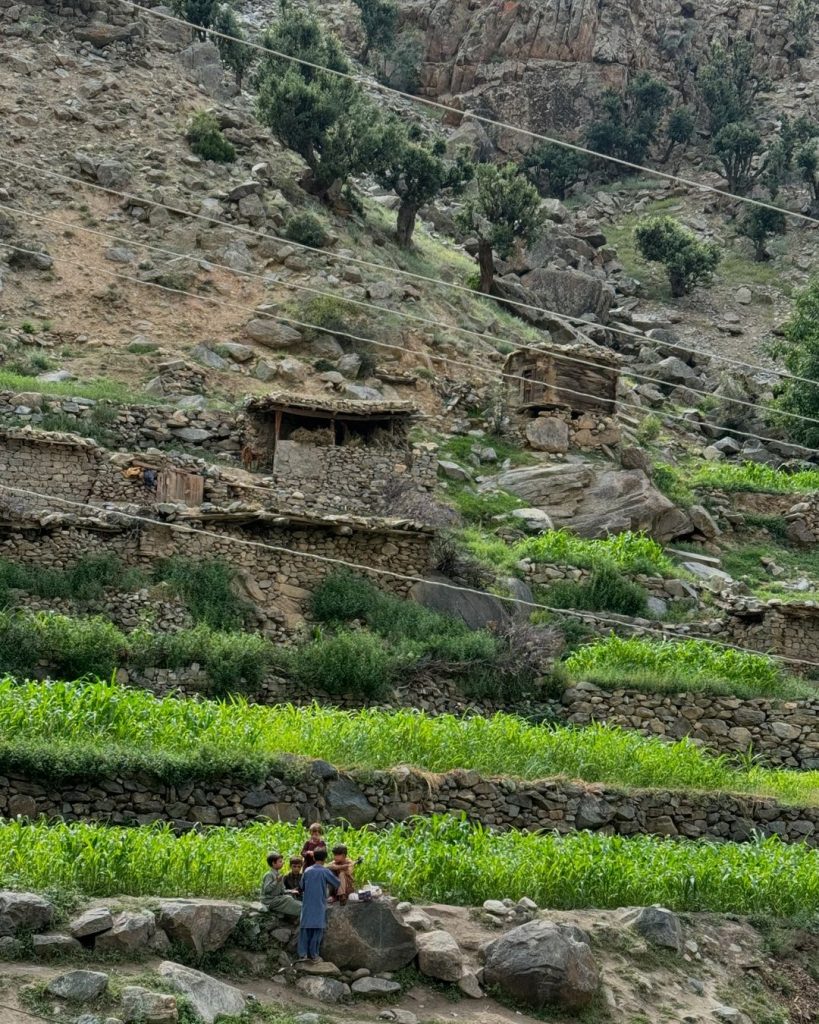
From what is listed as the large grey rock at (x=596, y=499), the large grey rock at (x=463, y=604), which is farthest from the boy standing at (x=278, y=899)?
the large grey rock at (x=596, y=499)

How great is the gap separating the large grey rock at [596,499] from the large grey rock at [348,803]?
40.5 ft

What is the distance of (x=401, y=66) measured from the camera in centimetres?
6894

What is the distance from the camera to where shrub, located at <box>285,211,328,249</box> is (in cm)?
3925

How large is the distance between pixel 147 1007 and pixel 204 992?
2.11 feet

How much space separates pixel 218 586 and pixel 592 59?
5383 cm

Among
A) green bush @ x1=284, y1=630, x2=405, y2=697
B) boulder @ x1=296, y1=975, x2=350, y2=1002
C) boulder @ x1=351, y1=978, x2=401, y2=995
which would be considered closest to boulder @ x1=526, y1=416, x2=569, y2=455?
green bush @ x1=284, y1=630, x2=405, y2=697

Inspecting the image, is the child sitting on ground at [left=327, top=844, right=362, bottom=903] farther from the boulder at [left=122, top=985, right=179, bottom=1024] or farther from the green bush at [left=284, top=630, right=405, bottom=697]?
the green bush at [left=284, top=630, right=405, bottom=697]

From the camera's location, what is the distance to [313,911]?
11.9 meters

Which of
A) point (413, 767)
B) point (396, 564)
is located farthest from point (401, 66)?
point (413, 767)

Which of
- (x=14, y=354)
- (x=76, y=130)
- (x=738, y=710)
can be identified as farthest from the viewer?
(x=76, y=130)

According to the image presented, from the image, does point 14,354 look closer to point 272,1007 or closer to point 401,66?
point 272,1007

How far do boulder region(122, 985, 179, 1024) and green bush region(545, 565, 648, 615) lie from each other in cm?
1530

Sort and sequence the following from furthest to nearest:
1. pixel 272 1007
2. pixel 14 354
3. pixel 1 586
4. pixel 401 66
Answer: pixel 401 66, pixel 14 354, pixel 1 586, pixel 272 1007

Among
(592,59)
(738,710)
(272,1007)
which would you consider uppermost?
(592,59)
